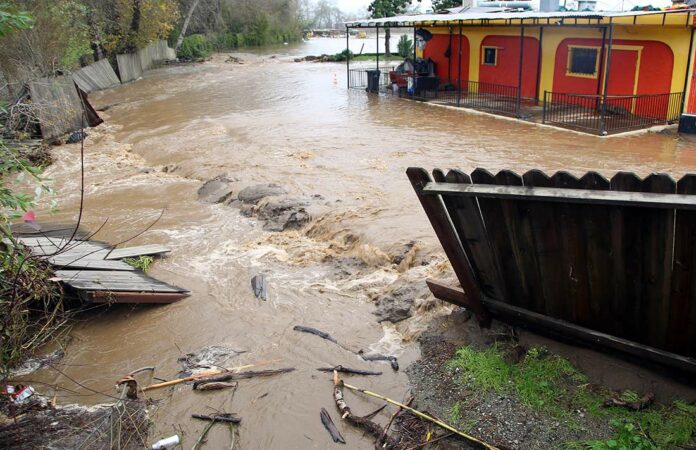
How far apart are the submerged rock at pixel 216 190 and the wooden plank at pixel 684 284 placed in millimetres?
10214

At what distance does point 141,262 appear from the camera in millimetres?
9250

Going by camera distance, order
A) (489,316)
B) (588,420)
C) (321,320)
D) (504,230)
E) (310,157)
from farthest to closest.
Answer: (310,157) → (321,320) → (489,316) → (504,230) → (588,420)

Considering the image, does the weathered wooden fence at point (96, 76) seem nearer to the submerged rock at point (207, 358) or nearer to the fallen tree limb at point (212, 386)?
the submerged rock at point (207, 358)

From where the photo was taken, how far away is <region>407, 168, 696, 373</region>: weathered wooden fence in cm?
392

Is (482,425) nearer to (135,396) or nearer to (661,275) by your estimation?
(661,275)

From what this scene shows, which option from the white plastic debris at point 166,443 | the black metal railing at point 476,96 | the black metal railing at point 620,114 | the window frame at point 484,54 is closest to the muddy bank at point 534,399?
the white plastic debris at point 166,443

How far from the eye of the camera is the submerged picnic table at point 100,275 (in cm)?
715

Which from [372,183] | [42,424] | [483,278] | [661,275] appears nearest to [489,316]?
[483,278]

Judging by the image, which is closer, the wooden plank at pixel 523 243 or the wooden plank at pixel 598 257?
the wooden plank at pixel 598 257

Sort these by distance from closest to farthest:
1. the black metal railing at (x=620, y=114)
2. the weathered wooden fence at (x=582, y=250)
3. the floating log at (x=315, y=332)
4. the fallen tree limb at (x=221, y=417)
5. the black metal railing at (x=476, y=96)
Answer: the weathered wooden fence at (x=582, y=250) → the fallen tree limb at (x=221, y=417) → the floating log at (x=315, y=332) → the black metal railing at (x=620, y=114) → the black metal railing at (x=476, y=96)

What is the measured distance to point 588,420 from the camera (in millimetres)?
4270

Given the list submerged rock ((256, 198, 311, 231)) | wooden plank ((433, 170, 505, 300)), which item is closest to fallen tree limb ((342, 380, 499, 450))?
wooden plank ((433, 170, 505, 300))

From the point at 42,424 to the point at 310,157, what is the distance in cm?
1164

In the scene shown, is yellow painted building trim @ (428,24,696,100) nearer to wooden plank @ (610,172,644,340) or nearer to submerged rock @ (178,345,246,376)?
wooden plank @ (610,172,644,340)
